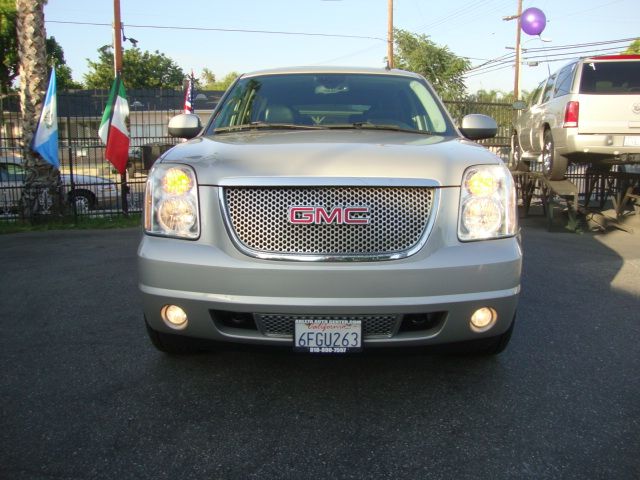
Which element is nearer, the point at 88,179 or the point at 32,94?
the point at 32,94

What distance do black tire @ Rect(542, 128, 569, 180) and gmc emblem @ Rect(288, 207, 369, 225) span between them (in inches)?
289

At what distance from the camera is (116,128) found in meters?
10.6

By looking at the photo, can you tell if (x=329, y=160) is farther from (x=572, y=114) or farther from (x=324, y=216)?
(x=572, y=114)

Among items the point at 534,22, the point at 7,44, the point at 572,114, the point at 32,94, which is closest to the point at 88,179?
the point at 32,94

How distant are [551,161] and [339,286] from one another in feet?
25.2

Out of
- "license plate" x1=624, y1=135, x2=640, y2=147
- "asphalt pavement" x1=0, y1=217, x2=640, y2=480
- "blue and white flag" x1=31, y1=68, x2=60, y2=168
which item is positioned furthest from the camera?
"blue and white flag" x1=31, y1=68, x2=60, y2=168

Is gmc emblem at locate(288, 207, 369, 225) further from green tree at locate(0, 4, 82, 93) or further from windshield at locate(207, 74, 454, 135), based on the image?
green tree at locate(0, 4, 82, 93)

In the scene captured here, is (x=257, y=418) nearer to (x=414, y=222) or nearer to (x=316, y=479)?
(x=316, y=479)

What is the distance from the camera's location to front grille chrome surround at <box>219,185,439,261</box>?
8.87 ft

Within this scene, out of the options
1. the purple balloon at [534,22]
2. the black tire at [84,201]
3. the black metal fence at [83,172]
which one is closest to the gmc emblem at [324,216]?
the black metal fence at [83,172]

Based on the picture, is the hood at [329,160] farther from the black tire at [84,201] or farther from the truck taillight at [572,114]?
the black tire at [84,201]

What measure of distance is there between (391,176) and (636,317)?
2.89 metres

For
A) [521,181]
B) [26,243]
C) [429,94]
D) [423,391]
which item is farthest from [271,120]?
[521,181]

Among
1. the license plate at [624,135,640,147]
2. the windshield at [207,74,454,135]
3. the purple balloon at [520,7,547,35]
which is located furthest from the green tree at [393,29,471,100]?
the windshield at [207,74,454,135]
